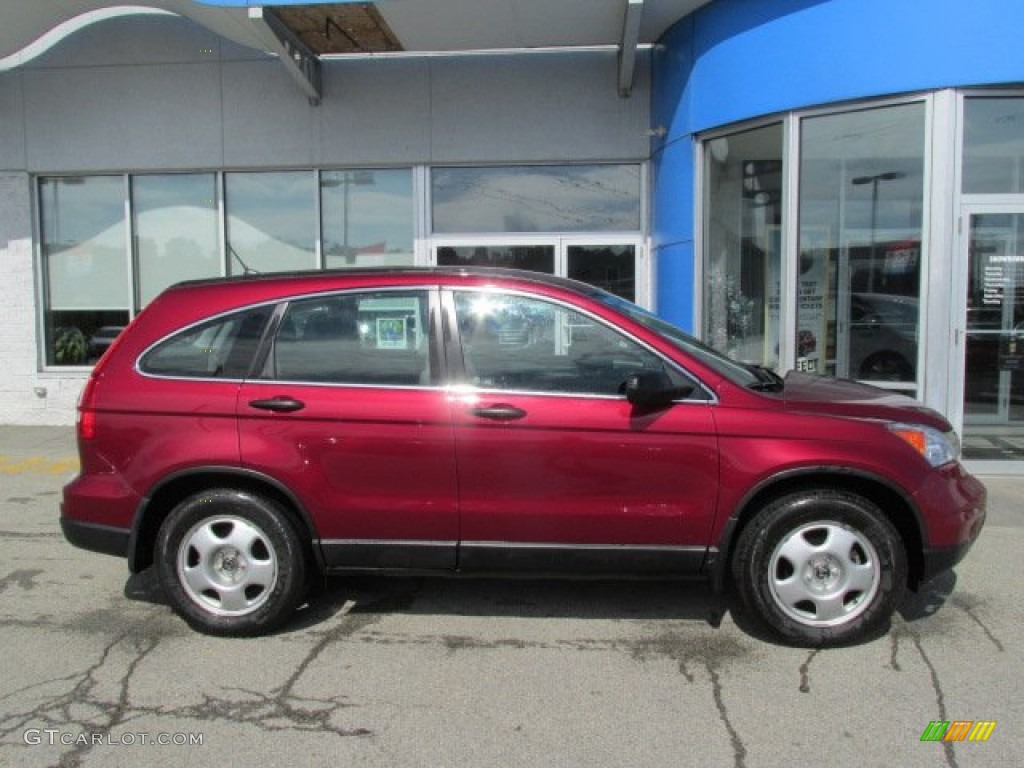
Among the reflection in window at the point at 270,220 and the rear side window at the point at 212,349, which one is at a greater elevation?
the reflection in window at the point at 270,220

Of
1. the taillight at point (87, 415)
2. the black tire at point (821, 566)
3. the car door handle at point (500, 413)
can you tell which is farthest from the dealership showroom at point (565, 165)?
the taillight at point (87, 415)

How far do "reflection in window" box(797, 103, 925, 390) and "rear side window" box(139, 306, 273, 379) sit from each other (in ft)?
18.2

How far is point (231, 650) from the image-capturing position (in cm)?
389

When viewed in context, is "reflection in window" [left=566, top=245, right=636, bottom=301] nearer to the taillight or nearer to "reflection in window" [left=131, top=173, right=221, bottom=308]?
"reflection in window" [left=131, top=173, right=221, bottom=308]

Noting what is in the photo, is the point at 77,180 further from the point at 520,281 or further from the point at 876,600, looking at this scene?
the point at 876,600

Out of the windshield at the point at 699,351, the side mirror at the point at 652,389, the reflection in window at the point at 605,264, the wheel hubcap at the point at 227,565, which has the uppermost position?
the reflection in window at the point at 605,264

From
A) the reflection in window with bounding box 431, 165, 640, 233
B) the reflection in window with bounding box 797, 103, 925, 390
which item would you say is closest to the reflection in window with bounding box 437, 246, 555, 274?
the reflection in window with bounding box 431, 165, 640, 233

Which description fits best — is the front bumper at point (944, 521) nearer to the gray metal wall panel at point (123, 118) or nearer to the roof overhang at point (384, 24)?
the roof overhang at point (384, 24)

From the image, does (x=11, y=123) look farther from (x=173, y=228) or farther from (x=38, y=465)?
(x=38, y=465)

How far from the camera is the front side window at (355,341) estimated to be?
12.8 feet

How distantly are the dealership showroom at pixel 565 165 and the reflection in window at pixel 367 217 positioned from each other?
3 centimetres

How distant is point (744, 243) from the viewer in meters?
8.59

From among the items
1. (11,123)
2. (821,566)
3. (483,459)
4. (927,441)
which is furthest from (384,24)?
(821,566)

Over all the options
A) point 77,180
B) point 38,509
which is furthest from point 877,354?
point 77,180
